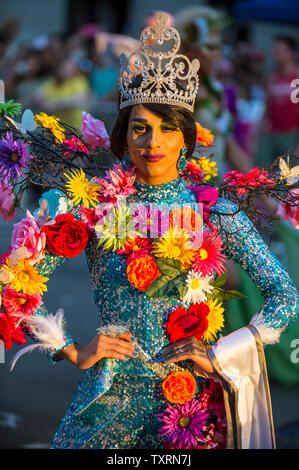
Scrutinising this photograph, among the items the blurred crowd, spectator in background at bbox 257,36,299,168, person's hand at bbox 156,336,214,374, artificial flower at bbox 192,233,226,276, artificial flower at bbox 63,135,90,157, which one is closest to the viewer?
person's hand at bbox 156,336,214,374

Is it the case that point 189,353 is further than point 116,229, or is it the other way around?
point 116,229

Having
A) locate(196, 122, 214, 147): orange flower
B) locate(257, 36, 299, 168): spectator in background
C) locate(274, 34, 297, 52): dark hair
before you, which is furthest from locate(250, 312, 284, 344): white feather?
locate(274, 34, 297, 52): dark hair

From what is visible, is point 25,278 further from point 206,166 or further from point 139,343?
point 206,166

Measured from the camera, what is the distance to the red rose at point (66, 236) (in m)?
2.90

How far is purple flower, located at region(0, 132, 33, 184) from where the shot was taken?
9.96ft

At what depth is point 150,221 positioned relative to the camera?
117 inches

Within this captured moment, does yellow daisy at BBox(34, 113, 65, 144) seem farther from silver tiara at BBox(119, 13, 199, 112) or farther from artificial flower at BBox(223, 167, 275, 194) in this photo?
artificial flower at BBox(223, 167, 275, 194)

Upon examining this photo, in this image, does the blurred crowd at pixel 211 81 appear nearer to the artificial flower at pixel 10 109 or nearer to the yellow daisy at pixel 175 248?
the artificial flower at pixel 10 109

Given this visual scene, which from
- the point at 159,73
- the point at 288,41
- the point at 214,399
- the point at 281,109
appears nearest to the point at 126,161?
the point at 159,73

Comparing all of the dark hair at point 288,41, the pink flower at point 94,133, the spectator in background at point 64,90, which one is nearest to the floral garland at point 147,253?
the pink flower at point 94,133

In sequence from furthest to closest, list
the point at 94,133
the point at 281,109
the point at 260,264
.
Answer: the point at 281,109 → the point at 94,133 → the point at 260,264

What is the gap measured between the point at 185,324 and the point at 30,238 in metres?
0.60

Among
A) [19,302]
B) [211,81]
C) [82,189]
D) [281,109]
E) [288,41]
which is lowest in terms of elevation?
[19,302]

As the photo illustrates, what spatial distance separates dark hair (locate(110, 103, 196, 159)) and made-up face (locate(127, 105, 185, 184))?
0.02 meters
